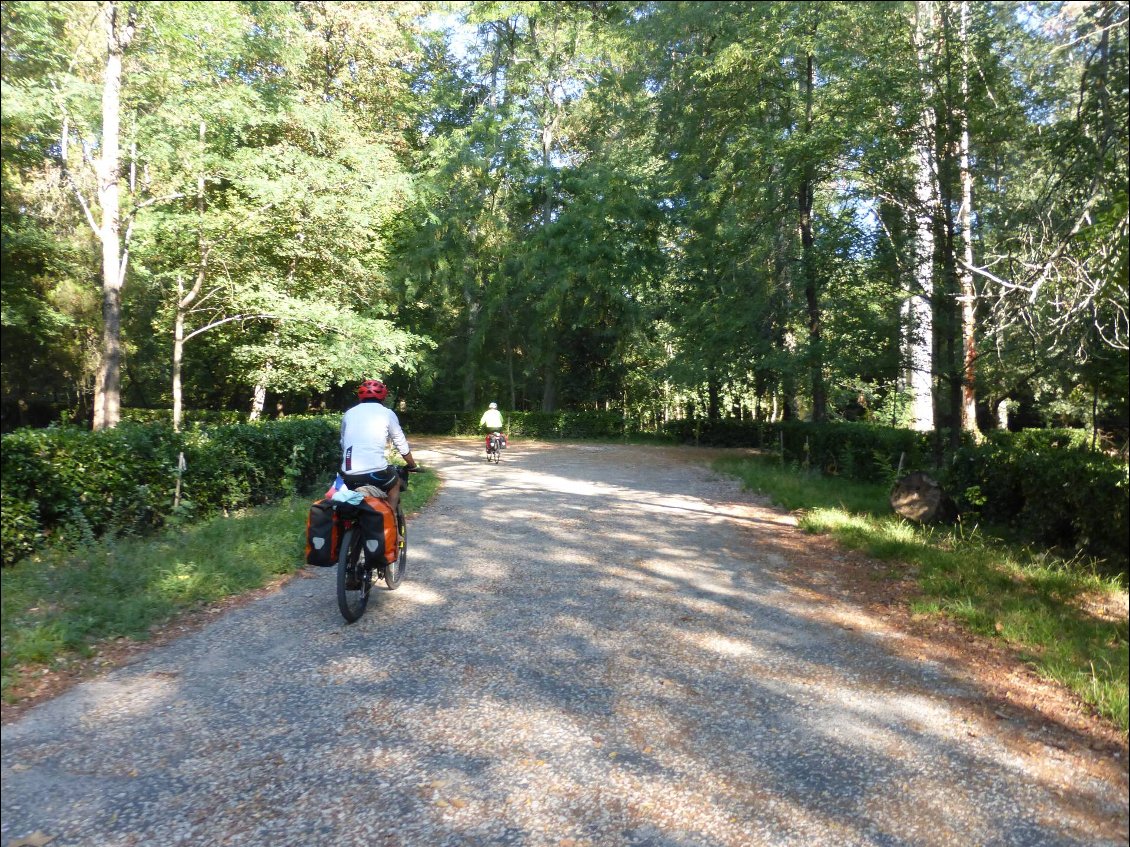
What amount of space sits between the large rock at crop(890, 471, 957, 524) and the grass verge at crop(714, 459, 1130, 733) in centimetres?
22

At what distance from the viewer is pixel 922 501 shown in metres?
9.37

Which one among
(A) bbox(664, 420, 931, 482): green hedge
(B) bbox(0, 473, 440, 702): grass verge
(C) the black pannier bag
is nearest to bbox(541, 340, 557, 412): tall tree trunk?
(A) bbox(664, 420, 931, 482): green hedge

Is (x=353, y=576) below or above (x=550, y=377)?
below

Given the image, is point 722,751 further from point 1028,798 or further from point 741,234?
point 741,234

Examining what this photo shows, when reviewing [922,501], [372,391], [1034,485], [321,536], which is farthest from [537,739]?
[922,501]

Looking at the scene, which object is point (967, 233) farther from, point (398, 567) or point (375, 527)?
point (375, 527)

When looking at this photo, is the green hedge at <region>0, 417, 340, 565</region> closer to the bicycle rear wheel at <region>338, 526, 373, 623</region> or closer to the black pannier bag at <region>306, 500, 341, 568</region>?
the black pannier bag at <region>306, 500, 341, 568</region>

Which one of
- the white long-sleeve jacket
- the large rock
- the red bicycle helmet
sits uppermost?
the red bicycle helmet

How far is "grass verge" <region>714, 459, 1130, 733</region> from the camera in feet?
14.7

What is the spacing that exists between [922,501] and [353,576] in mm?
7252

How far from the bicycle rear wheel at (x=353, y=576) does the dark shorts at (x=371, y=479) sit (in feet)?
1.25

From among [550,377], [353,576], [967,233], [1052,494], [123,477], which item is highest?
[967,233]

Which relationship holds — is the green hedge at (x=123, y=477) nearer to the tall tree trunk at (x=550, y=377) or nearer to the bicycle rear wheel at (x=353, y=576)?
the bicycle rear wheel at (x=353, y=576)

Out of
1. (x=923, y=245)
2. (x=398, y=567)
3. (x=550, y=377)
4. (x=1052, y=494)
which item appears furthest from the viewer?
(x=550, y=377)
